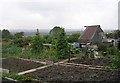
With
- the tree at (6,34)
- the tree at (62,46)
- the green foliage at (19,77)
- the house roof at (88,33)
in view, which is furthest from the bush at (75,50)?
the tree at (6,34)

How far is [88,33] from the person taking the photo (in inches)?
685

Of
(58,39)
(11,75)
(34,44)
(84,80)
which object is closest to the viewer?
(84,80)

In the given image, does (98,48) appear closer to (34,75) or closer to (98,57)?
(98,57)

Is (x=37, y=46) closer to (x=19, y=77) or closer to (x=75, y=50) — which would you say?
(x=75, y=50)

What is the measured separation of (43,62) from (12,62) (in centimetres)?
141

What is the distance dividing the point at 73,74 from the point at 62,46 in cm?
381

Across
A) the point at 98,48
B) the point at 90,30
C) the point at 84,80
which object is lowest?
the point at 84,80

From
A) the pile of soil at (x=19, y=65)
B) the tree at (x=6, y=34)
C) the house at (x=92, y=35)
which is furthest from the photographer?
the tree at (x=6, y=34)

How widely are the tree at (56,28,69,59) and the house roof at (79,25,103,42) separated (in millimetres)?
4020

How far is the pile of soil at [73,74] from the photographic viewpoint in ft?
26.0

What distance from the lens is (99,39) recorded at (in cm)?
1739

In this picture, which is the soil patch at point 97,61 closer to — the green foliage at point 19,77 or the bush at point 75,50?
the bush at point 75,50

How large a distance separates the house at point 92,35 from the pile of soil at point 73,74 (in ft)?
22.2

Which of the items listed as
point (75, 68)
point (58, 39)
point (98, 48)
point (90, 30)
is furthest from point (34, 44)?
point (90, 30)
